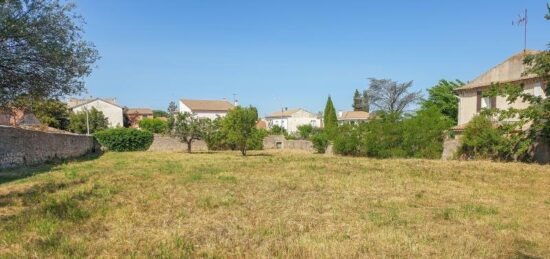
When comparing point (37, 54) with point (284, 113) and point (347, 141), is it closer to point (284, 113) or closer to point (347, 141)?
point (347, 141)

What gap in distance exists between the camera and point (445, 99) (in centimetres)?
4962

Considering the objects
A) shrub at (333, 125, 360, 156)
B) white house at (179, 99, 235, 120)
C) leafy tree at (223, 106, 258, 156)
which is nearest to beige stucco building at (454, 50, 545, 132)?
shrub at (333, 125, 360, 156)

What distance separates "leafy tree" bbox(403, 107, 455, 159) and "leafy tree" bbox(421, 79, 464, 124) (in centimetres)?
1568

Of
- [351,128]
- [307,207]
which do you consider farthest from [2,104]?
[351,128]

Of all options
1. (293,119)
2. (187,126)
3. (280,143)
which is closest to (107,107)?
(280,143)

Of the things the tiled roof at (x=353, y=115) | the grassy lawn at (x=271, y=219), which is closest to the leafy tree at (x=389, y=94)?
the tiled roof at (x=353, y=115)

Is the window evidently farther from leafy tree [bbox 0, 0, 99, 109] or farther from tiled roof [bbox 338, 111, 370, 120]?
tiled roof [bbox 338, 111, 370, 120]

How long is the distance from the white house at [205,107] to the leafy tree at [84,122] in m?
27.1

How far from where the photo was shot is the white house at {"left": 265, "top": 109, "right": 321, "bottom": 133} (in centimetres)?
10681

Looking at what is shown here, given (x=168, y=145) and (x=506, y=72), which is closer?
(x=506, y=72)

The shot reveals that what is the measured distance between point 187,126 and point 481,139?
97.9 ft

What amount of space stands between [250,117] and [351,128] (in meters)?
10.5

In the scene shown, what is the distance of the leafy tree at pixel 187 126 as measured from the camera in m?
44.8

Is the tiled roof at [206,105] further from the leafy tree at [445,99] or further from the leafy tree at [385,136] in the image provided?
the leafy tree at [385,136]
